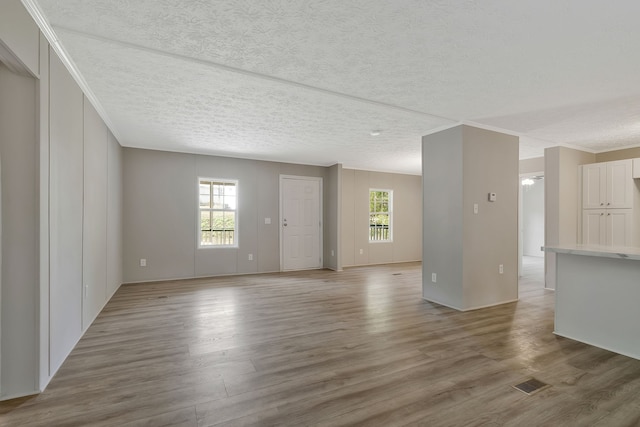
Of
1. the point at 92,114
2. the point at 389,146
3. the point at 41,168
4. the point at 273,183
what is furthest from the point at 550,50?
the point at 273,183

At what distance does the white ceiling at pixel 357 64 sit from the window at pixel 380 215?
3.52m

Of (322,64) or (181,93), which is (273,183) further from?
(322,64)

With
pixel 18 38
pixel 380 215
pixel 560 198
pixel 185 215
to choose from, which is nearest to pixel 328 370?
pixel 18 38

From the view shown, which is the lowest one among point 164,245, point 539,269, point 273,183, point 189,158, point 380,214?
point 539,269

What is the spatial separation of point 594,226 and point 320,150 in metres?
4.80

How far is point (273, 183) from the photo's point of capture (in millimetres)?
6422

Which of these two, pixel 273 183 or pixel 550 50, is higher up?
pixel 550 50

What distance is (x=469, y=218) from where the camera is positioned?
3818 mm

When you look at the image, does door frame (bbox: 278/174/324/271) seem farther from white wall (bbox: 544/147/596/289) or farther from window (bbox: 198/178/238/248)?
white wall (bbox: 544/147/596/289)

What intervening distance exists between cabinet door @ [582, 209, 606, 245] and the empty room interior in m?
0.03

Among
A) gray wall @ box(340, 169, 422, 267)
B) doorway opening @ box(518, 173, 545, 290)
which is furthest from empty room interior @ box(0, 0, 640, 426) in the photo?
doorway opening @ box(518, 173, 545, 290)

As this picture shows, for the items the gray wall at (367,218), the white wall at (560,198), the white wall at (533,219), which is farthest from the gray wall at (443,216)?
the white wall at (533,219)

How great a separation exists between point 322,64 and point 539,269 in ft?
24.5

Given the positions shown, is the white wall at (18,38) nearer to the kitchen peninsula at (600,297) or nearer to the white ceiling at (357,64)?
the white ceiling at (357,64)
